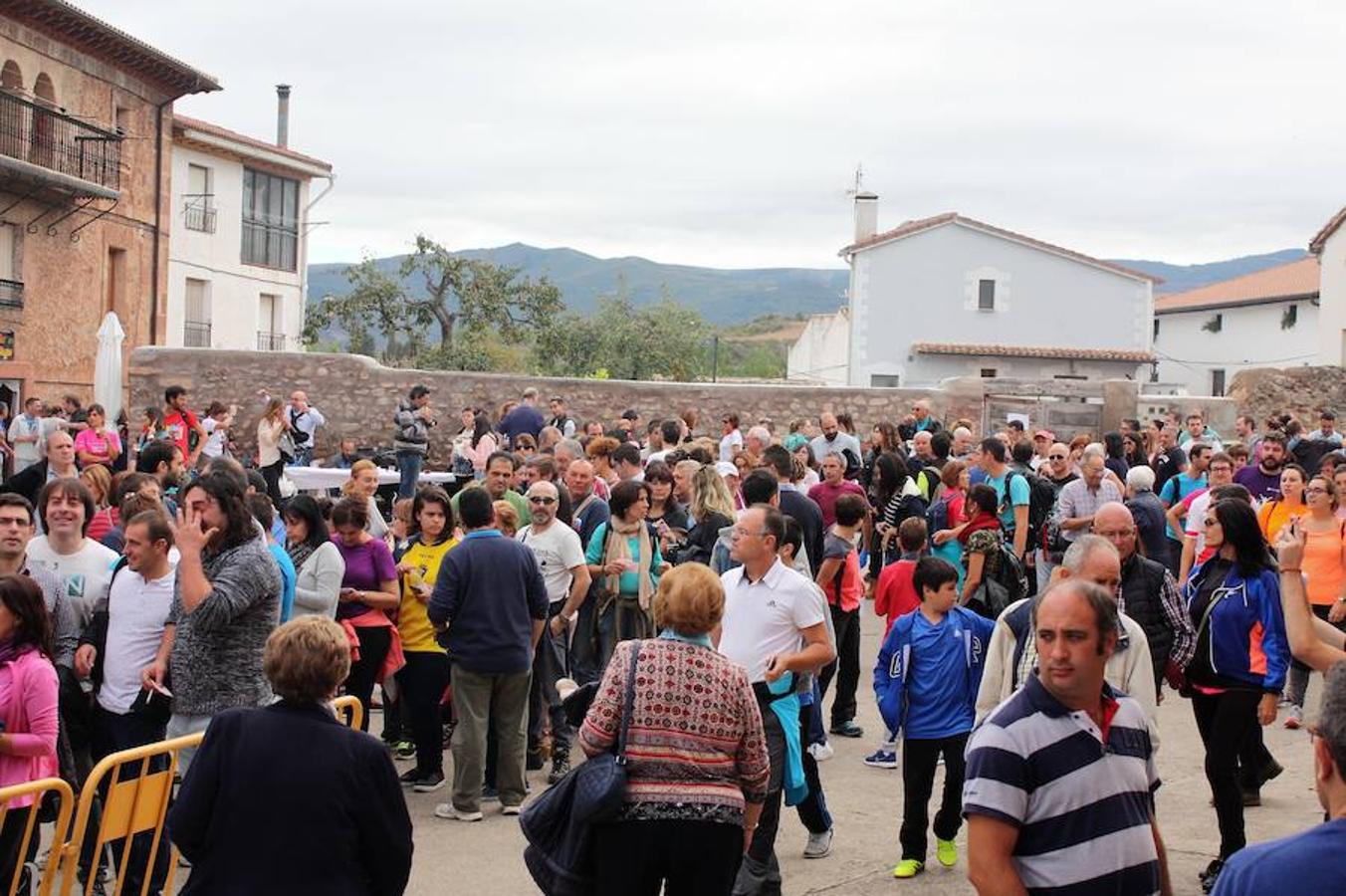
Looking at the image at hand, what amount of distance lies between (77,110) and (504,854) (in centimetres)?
2748

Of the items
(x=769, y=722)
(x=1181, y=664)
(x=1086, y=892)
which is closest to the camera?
(x=1086, y=892)

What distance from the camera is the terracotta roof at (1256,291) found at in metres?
53.6

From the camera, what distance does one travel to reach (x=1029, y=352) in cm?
4388

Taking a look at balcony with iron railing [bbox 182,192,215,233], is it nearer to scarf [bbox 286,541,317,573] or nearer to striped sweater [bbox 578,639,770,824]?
scarf [bbox 286,541,317,573]

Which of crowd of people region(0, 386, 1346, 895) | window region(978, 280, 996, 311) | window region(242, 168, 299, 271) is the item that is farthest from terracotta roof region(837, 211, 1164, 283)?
crowd of people region(0, 386, 1346, 895)

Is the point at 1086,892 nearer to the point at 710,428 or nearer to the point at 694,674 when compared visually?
the point at 694,674

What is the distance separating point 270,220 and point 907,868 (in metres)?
38.7

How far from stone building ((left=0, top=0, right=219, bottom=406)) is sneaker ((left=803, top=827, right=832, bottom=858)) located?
23087 millimetres

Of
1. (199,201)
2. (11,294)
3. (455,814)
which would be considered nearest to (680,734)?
(455,814)

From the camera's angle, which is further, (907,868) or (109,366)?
(109,366)

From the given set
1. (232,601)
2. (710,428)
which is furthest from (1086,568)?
(710,428)

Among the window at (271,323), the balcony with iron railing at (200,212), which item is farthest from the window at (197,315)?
the window at (271,323)

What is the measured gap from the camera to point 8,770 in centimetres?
564

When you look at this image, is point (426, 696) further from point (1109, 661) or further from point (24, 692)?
point (1109, 661)
